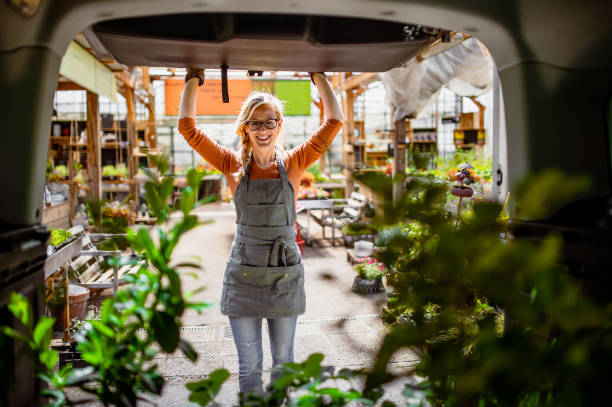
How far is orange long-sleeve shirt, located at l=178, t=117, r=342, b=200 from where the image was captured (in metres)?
1.94

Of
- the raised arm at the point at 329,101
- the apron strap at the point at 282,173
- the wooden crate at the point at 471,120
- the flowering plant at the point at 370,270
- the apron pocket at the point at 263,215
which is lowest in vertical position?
the flowering plant at the point at 370,270

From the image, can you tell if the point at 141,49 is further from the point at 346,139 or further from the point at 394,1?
the point at 346,139

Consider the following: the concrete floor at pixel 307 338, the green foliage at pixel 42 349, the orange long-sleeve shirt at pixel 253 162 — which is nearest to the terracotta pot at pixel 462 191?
the concrete floor at pixel 307 338

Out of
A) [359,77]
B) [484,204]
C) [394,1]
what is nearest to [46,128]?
[394,1]

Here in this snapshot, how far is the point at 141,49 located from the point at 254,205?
731 millimetres

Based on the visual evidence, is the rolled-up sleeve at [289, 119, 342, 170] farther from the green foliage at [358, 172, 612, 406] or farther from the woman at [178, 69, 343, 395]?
the green foliage at [358, 172, 612, 406]

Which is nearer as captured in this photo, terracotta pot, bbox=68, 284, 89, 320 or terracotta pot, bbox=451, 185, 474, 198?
terracotta pot, bbox=451, 185, 474, 198

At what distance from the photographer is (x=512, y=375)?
56 centimetres

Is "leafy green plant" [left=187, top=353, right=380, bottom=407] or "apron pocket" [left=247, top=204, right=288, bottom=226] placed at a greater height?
"apron pocket" [left=247, top=204, right=288, bottom=226]

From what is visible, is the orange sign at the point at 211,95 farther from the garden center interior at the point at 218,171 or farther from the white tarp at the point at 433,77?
the white tarp at the point at 433,77

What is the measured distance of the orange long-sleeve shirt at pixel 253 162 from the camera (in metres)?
1.94

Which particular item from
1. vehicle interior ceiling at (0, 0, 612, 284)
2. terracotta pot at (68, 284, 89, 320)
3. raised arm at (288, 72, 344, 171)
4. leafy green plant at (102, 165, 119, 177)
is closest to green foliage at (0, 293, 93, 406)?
vehicle interior ceiling at (0, 0, 612, 284)

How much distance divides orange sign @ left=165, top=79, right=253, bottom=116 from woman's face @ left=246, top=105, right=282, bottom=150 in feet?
24.4

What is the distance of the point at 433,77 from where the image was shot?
716 cm
